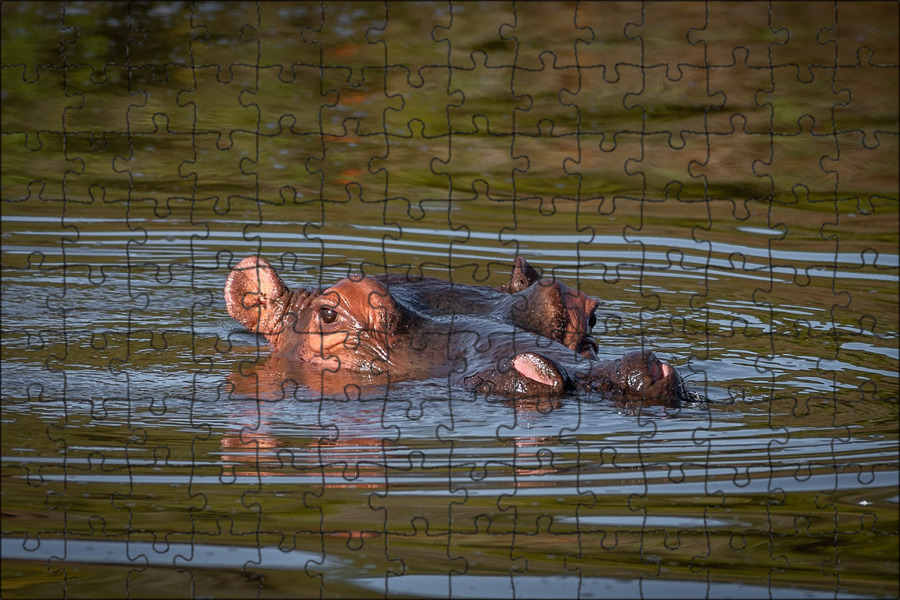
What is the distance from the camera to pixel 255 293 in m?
9.64

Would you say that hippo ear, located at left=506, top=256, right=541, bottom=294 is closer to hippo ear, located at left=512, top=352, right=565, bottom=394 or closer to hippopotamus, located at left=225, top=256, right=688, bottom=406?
hippopotamus, located at left=225, top=256, right=688, bottom=406

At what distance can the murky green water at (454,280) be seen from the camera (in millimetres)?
6297

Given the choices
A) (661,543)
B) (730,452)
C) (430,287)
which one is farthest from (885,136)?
(661,543)

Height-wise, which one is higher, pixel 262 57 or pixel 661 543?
pixel 262 57

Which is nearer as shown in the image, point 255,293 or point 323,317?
point 323,317

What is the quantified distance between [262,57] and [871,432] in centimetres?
1074

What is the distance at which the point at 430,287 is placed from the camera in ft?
31.1

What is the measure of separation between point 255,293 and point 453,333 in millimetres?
1633

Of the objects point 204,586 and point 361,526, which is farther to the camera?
point 361,526

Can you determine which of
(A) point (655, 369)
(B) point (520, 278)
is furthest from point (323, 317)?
(A) point (655, 369)

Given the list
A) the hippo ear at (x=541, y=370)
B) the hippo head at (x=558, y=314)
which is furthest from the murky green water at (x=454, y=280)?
the hippo head at (x=558, y=314)

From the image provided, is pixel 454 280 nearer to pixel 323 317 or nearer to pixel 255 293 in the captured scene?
pixel 255 293

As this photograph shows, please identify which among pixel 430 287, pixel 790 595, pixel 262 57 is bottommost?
pixel 790 595

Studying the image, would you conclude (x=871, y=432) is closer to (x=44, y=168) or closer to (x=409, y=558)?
(x=409, y=558)
